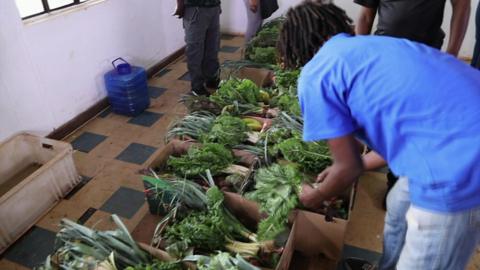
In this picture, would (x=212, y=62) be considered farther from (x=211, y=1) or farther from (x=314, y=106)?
(x=314, y=106)

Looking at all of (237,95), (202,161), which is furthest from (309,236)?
(237,95)

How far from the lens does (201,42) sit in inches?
126

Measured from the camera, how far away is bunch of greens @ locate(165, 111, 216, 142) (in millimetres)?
2201

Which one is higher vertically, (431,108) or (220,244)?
(431,108)

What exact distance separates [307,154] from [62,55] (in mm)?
2117

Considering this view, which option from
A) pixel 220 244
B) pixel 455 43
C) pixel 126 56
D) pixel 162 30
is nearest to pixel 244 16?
pixel 162 30


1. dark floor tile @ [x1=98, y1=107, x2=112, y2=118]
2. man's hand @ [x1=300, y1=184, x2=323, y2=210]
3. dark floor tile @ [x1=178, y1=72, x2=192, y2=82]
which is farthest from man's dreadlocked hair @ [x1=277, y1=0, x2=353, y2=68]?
dark floor tile @ [x1=178, y1=72, x2=192, y2=82]

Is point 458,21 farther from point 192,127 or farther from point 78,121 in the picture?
point 78,121

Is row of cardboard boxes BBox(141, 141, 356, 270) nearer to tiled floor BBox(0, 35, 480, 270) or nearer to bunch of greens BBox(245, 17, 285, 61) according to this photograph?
tiled floor BBox(0, 35, 480, 270)

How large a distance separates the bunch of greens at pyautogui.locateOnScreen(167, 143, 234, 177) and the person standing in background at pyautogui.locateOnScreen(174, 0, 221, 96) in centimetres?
108

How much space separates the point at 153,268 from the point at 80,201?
3.81 ft

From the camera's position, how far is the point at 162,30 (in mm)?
4059

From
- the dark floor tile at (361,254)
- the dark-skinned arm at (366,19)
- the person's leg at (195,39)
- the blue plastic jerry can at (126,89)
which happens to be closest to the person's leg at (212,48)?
the person's leg at (195,39)

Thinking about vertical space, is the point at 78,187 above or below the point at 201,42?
below
